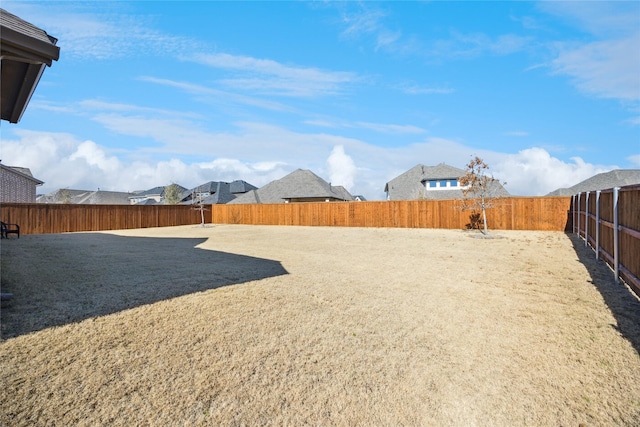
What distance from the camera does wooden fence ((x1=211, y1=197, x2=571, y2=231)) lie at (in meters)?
16.8

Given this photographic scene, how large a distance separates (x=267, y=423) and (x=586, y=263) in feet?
29.0

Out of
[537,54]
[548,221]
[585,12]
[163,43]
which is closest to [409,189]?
[548,221]

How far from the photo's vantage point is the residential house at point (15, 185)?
70.7 feet

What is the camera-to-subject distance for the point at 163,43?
9898 mm

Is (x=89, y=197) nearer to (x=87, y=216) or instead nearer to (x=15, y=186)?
(x=15, y=186)

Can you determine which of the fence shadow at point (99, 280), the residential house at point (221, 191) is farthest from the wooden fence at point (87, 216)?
the residential house at point (221, 191)

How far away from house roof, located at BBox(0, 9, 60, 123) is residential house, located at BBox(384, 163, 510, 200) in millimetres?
29883

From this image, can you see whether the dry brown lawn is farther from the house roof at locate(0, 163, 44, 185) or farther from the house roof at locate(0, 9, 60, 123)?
the house roof at locate(0, 163, 44, 185)

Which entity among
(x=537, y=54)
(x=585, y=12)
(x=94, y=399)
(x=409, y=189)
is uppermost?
(x=537, y=54)

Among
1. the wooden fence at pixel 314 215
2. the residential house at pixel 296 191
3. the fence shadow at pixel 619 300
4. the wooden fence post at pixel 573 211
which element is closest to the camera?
the fence shadow at pixel 619 300

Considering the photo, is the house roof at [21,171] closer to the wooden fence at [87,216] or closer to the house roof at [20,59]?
the wooden fence at [87,216]

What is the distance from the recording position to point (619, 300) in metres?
4.81

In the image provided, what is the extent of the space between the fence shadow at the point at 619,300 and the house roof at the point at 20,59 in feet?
23.8

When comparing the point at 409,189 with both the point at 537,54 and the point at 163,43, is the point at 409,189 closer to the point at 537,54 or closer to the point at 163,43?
the point at 537,54
